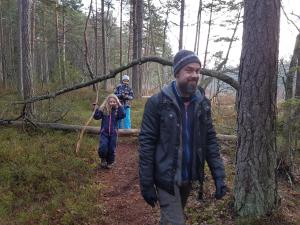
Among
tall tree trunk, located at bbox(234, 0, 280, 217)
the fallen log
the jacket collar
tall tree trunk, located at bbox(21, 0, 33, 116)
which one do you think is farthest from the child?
tall tree trunk, located at bbox(21, 0, 33, 116)

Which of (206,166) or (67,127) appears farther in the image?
(67,127)

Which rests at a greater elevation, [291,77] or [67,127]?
[291,77]

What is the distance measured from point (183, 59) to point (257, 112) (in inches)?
79.7

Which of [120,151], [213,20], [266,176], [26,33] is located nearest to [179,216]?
[266,176]

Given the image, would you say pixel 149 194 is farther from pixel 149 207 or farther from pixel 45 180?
pixel 45 180

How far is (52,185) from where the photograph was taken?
7.32 m

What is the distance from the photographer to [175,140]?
350 cm

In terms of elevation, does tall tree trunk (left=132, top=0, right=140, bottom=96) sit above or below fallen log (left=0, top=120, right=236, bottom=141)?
above

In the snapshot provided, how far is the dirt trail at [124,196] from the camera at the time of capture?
599cm

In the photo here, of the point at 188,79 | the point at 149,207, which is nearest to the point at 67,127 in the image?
the point at 149,207

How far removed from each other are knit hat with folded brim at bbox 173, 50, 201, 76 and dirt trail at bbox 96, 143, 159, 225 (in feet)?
10.00

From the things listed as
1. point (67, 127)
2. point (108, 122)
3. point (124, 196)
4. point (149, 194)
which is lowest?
point (124, 196)

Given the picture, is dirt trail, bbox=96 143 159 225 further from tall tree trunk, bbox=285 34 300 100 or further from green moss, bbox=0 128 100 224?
tall tree trunk, bbox=285 34 300 100

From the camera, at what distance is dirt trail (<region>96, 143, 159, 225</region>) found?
5988 mm
